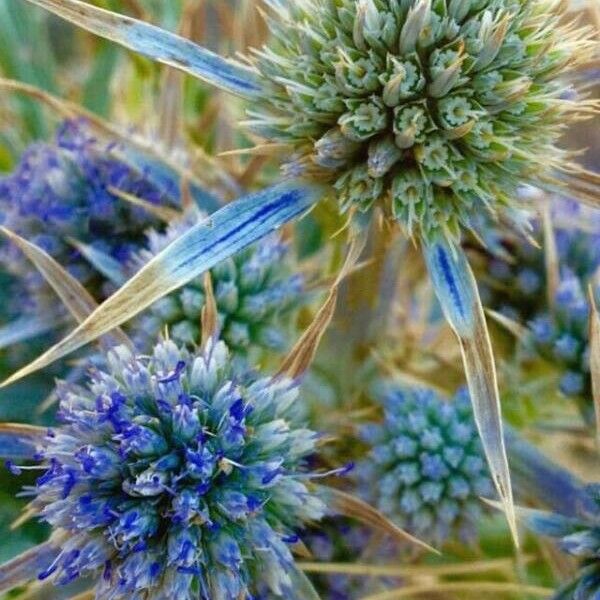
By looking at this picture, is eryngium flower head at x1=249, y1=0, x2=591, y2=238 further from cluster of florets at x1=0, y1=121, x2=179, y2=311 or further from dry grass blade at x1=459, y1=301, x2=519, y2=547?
cluster of florets at x1=0, y1=121, x2=179, y2=311

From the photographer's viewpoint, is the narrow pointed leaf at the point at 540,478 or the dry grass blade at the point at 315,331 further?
the narrow pointed leaf at the point at 540,478

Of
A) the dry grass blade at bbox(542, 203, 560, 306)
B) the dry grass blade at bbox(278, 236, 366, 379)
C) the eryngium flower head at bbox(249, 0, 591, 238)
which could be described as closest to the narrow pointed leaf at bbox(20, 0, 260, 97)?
the eryngium flower head at bbox(249, 0, 591, 238)

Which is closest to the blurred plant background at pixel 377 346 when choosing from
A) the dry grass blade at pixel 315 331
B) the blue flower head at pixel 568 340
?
the blue flower head at pixel 568 340

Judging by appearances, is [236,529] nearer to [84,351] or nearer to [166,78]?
[84,351]

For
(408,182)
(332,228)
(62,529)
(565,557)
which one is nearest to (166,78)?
(332,228)

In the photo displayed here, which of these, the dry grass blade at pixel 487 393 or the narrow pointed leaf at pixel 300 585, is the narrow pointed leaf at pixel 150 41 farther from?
the narrow pointed leaf at pixel 300 585

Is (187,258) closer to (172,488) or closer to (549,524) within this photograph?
(172,488)

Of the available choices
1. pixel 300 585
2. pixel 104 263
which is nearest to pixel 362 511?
pixel 300 585
